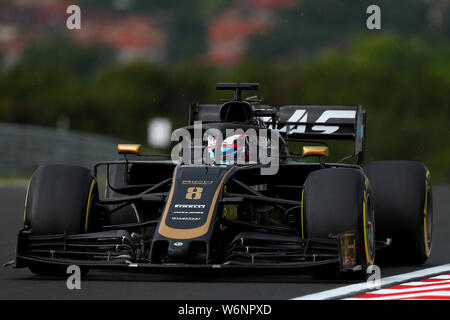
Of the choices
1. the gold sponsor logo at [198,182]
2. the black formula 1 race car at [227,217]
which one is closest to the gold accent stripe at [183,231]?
the black formula 1 race car at [227,217]

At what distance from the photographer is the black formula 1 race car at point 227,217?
9578 mm

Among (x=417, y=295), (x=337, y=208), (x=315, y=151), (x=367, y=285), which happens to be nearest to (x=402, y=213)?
(x=315, y=151)

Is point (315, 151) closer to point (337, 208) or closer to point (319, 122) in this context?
point (337, 208)

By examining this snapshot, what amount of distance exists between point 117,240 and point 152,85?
67203 millimetres

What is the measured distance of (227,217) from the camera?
10.3m

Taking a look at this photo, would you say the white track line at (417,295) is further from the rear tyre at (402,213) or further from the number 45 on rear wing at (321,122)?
the number 45 on rear wing at (321,122)

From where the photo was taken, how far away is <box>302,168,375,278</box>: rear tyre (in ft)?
31.9

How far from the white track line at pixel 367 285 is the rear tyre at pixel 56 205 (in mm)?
2550

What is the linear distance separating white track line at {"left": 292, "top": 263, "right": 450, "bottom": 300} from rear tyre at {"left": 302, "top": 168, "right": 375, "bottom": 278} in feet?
1.04

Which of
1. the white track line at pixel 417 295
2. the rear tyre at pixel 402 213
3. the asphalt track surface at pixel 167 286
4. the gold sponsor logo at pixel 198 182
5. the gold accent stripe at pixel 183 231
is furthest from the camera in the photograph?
the rear tyre at pixel 402 213

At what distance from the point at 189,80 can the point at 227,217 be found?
216ft

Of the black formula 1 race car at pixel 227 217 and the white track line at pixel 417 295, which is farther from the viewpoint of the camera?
the black formula 1 race car at pixel 227 217

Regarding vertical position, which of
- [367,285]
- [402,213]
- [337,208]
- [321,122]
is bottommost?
[367,285]

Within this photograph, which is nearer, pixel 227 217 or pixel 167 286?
pixel 167 286
